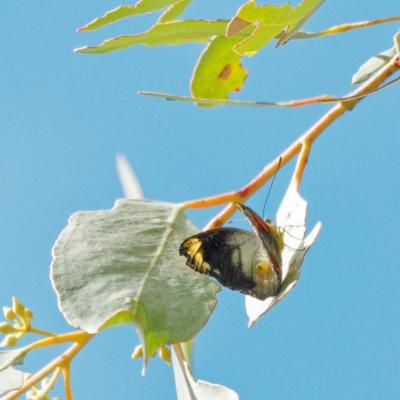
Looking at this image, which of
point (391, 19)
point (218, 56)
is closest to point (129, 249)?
point (218, 56)

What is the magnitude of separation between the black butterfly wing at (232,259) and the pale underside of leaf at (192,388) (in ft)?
0.66

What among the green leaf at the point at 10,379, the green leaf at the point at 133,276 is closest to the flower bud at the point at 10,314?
the green leaf at the point at 10,379

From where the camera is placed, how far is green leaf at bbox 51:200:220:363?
45.0 inches

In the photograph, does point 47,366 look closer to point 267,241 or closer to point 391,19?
point 267,241

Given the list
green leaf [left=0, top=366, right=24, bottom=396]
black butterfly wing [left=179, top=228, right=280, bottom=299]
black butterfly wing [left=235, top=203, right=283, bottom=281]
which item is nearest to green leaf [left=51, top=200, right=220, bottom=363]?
black butterfly wing [left=179, top=228, right=280, bottom=299]

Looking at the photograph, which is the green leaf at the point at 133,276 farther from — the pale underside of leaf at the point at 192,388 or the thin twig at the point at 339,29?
the thin twig at the point at 339,29

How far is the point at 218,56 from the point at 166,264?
0.66m

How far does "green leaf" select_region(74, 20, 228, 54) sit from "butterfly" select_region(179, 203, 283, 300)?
18.5 inches

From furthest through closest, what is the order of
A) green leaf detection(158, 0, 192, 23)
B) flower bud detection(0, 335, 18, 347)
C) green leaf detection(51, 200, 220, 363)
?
green leaf detection(158, 0, 192, 23)
flower bud detection(0, 335, 18, 347)
green leaf detection(51, 200, 220, 363)

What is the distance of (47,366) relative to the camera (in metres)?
1.32

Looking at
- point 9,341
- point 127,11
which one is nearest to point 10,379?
point 9,341

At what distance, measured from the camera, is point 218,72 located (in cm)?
176

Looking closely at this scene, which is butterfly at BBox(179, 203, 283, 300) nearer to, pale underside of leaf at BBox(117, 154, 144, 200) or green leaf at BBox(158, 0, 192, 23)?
pale underside of leaf at BBox(117, 154, 144, 200)

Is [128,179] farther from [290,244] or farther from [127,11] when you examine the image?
[290,244]
